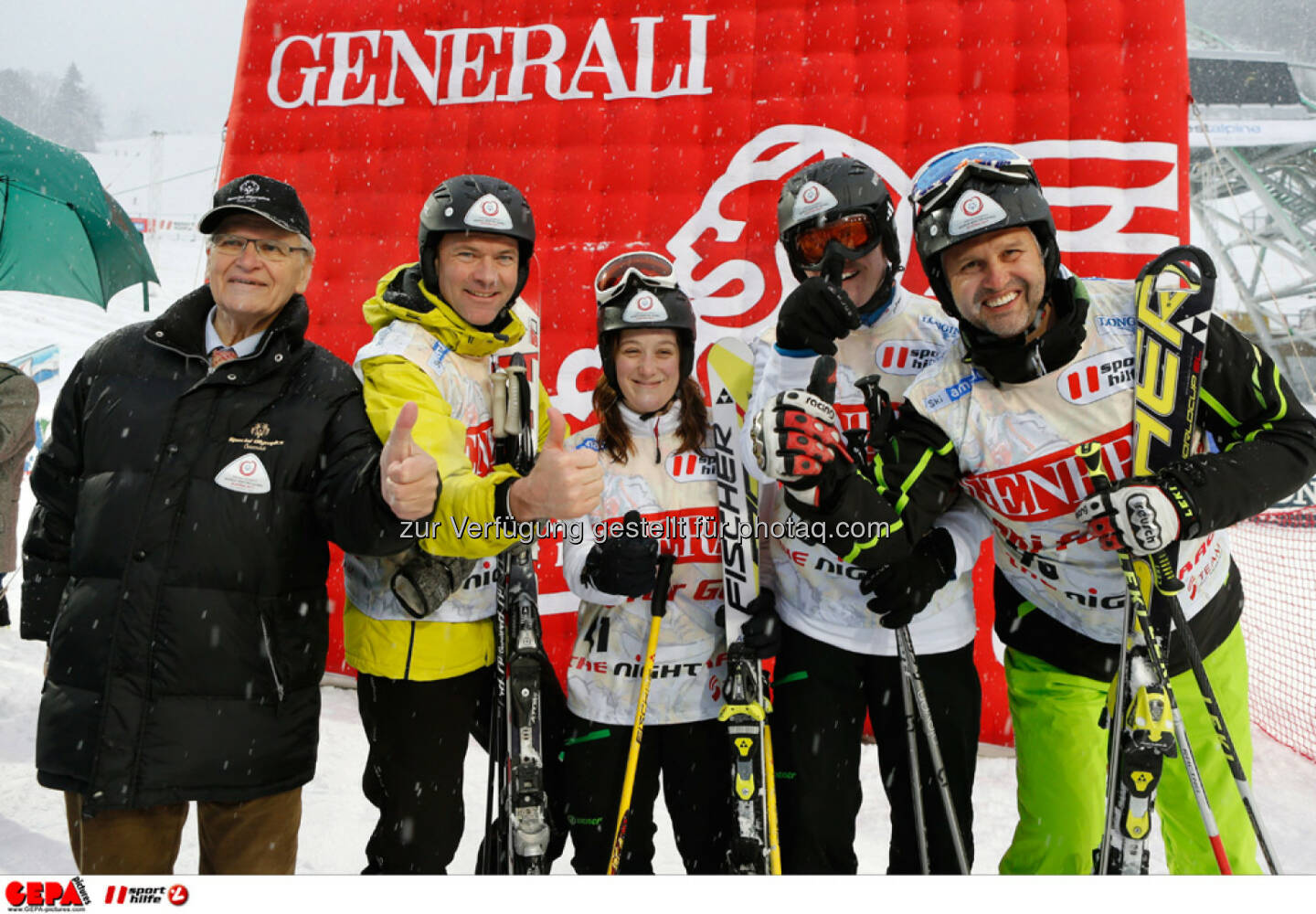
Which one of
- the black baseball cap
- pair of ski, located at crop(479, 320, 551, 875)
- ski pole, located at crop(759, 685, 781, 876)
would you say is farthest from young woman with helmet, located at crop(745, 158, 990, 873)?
the black baseball cap

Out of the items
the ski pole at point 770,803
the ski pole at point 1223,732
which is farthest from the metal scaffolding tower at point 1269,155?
the ski pole at point 770,803

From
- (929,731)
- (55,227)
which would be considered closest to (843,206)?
(929,731)

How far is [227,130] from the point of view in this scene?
4.62 metres

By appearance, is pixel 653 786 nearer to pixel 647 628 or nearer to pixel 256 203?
pixel 647 628

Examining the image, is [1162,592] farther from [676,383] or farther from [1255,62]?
[1255,62]

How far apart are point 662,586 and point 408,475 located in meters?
0.84

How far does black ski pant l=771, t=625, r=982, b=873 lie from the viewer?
Answer: 2137 mm

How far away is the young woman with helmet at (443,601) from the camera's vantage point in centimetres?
214

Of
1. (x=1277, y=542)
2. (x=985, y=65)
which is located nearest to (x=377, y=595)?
(x=985, y=65)

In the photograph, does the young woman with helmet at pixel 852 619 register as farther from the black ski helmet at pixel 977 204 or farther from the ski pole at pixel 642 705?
the ski pole at pixel 642 705

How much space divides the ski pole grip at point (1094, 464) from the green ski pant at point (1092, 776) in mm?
576

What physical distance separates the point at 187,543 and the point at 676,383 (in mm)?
1414

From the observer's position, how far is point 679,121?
13.6 ft
